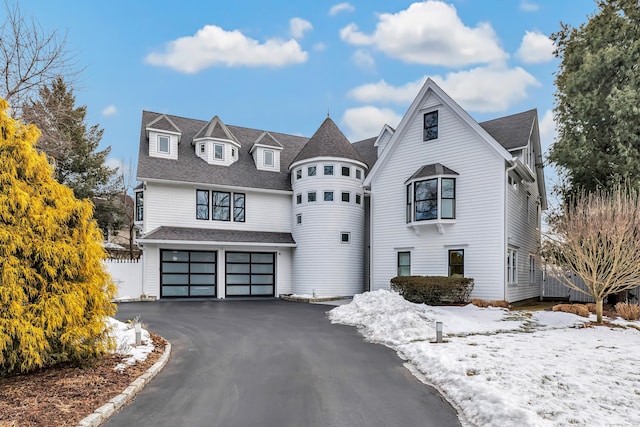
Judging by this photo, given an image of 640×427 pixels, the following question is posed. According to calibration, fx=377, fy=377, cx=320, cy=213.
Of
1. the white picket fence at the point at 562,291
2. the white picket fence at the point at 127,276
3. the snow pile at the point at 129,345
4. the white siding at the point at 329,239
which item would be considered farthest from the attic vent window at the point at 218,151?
the white picket fence at the point at 562,291

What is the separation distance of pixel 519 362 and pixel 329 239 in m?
14.3

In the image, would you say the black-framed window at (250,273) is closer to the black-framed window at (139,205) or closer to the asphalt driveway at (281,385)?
the black-framed window at (139,205)

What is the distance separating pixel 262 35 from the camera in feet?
60.7

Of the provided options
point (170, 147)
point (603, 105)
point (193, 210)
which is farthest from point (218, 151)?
point (603, 105)

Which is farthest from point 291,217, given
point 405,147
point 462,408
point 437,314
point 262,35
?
point 462,408

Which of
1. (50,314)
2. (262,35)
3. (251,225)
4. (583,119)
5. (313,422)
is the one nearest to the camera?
(313,422)

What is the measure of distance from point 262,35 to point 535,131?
51.2 feet

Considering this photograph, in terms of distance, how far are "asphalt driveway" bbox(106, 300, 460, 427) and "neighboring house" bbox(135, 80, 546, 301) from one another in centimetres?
835

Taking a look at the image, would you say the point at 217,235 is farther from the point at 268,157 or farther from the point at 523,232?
the point at 523,232

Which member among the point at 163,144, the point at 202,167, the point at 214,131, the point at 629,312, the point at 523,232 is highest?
the point at 214,131

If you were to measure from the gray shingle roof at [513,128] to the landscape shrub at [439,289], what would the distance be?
24.7 feet

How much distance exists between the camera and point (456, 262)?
16984 mm

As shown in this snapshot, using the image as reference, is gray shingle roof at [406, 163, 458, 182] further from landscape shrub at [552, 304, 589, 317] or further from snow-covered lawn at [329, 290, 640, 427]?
landscape shrub at [552, 304, 589, 317]

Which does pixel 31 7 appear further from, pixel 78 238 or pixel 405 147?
pixel 405 147
